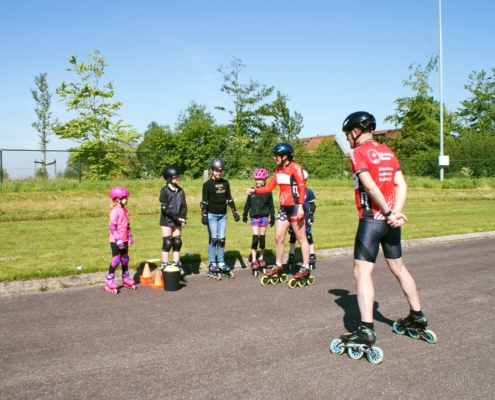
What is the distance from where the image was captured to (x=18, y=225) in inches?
679

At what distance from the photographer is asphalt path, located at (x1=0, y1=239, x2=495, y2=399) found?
159 inches

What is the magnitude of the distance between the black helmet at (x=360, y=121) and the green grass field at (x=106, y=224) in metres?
5.19

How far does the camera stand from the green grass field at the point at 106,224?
392 inches

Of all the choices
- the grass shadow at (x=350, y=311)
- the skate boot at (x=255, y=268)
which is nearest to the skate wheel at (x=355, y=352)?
the grass shadow at (x=350, y=311)

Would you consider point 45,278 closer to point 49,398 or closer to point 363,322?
point 49,398

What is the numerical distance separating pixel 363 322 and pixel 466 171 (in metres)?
41.6

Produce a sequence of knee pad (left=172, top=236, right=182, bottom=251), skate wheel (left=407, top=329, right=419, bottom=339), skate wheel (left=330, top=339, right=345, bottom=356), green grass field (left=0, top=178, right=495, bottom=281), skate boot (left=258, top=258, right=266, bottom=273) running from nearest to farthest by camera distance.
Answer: skate wheel (left=330, top=339, right=345, bottom=356), skate wheel (left=407, top=329, right=419, bottom=339), knee pad (left=172, top=236, right=182, bottom=251), skate boot (left=258, top=258, right=266, bottom=273), green grass field (left=0, top=178, right=495, bottom=281)

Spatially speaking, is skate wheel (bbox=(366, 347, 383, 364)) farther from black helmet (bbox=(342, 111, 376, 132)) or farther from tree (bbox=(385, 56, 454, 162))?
tree (bbox=(385, 56, 454, 162))

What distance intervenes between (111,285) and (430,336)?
468 centimetres

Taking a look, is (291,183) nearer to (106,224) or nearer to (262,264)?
(262,264)

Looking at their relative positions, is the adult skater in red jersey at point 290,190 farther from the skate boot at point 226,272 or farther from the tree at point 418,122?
the tree at point 418,122

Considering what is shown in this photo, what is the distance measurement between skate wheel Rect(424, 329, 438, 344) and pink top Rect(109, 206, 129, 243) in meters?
4.81

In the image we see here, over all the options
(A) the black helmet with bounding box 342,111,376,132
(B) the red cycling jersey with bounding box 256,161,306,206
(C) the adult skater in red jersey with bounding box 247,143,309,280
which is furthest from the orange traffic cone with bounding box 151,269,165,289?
(A) the black helmet with bounding box 342,111,376,132

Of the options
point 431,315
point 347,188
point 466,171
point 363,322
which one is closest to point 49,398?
point 363,322
